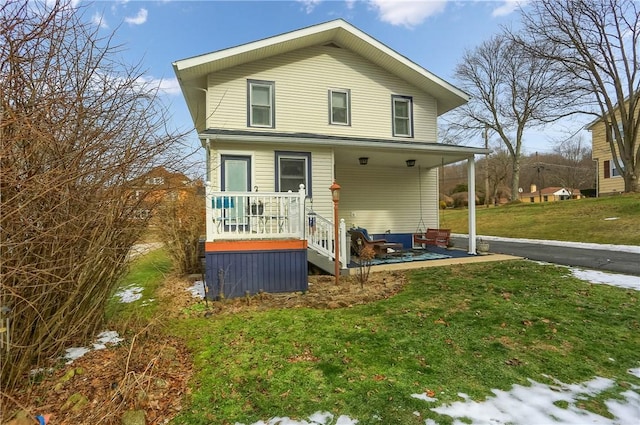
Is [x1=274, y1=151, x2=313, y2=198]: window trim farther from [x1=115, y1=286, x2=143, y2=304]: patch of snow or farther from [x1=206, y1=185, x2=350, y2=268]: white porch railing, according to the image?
[x1=115, y1=286, x2=143, y2=304]: patch of snow

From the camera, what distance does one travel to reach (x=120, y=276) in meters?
4.44

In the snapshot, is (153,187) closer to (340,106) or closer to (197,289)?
(197,289)

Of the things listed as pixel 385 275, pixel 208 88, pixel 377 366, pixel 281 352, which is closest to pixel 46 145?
pixel 281 352

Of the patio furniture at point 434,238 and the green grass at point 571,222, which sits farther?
the green grass at point 571,222

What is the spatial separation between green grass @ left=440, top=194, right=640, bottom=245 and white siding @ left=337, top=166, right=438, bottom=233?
21.8ft

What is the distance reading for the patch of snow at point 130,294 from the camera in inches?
265

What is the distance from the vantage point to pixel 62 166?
2.99 m

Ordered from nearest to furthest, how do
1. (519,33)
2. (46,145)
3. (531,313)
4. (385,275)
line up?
(46,145) < (531,313) < (385,275) < (519,33)

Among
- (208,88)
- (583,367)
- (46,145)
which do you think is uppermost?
(208,88)

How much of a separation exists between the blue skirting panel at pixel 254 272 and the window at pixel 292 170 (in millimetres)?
2993

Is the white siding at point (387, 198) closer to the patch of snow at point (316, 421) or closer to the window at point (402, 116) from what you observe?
the window at point (402, 116)

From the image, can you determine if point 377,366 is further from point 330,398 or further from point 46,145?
point 46,145

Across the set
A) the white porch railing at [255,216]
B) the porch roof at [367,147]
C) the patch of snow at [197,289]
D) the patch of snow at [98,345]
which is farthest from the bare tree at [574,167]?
the patch of snow at [98,345]

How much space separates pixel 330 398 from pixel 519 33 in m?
22.9
